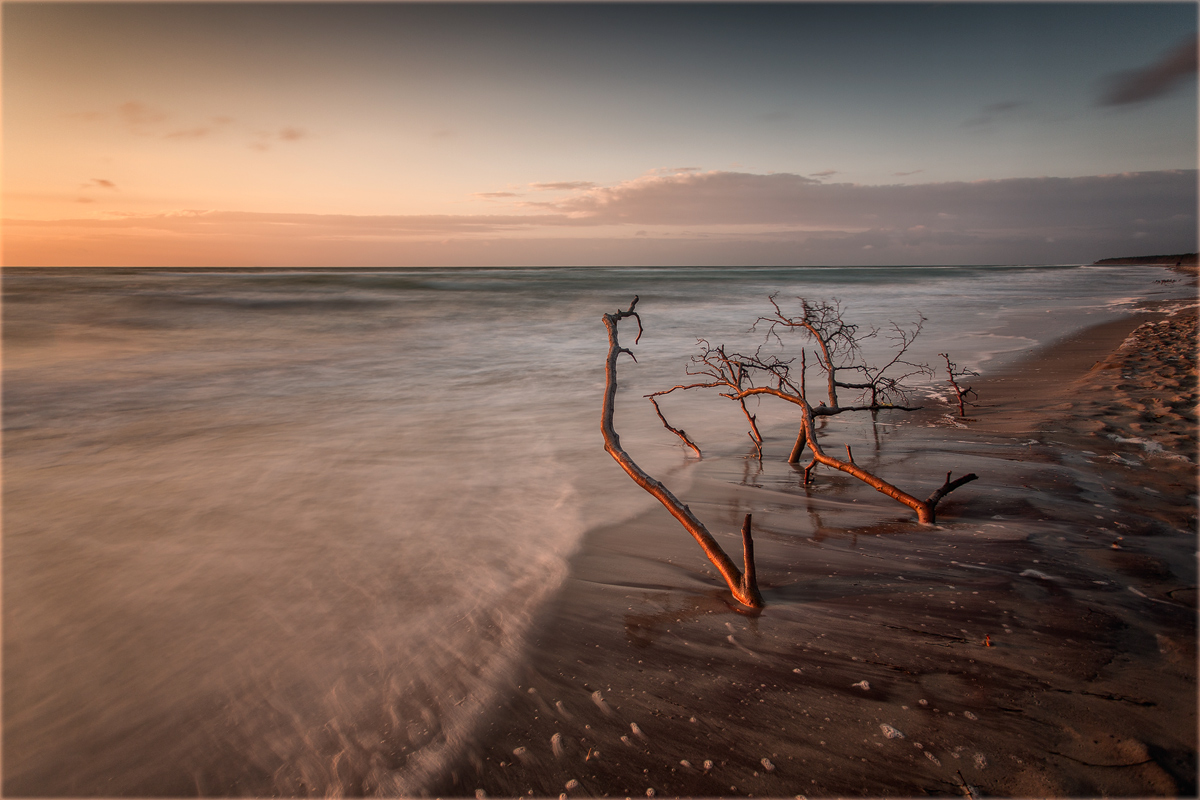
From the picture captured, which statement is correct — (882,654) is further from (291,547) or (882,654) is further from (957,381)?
(957,381)

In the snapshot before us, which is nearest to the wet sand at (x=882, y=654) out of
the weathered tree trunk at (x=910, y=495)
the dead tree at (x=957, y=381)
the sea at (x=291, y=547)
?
the weathered tree trunk at (x=910, y=495)

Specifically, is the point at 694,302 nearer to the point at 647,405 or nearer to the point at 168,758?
the point at 647,405

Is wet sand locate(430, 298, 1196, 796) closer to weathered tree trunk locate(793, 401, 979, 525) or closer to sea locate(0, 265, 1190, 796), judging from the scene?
weathered tree trunk locate(793, 401, 979, 525)

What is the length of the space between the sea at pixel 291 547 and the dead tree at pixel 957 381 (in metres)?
0.44

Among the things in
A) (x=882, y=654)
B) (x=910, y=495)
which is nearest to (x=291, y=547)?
(x=882, y=654)

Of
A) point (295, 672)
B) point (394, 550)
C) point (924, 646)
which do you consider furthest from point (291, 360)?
point (924, 646)

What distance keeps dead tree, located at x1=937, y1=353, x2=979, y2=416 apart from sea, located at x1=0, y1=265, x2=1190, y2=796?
44 cm

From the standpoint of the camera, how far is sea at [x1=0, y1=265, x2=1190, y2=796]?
314 centimetres

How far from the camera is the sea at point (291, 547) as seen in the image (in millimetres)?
3143

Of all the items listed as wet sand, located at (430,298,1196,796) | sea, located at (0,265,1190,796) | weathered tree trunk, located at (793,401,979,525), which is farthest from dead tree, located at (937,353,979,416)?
weathered tree trunk, located at (793,401,979,525)

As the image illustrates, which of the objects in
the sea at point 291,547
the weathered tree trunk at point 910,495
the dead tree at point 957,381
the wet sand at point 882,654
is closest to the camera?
the wet sand at point 882,654

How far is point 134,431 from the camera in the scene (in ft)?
31.2

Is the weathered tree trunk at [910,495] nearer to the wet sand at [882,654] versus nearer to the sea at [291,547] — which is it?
the wet sand at [882,654]

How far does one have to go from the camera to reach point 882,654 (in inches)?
125
